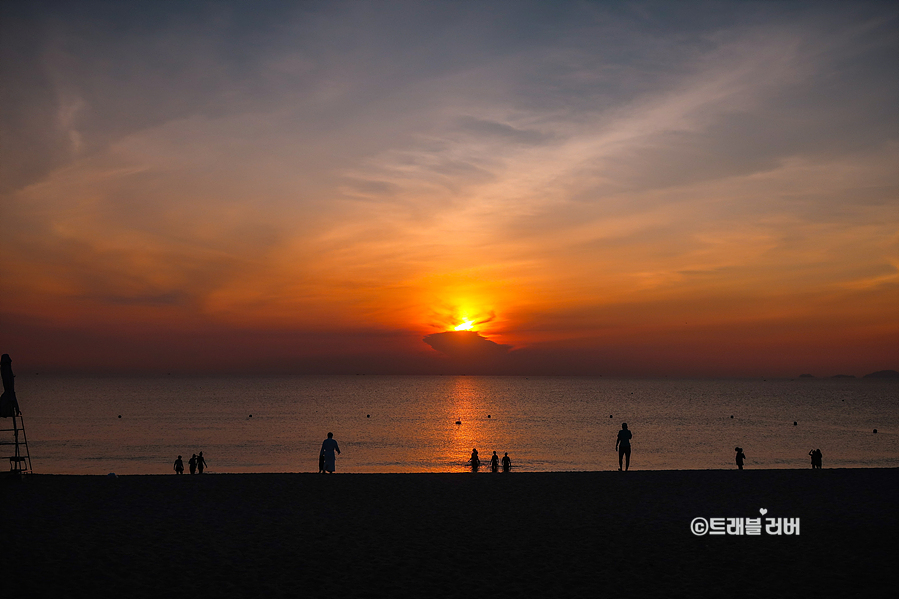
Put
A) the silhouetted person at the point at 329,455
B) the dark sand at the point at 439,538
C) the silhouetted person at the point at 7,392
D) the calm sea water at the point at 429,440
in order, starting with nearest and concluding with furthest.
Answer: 1. the dark sand at the point at 439,538
2. the silhouetted person at the point at 7,392
3. the silhouetted person at the point at 329,455
4. the calm sea water at the point at 429,440

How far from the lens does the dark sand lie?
9016mm

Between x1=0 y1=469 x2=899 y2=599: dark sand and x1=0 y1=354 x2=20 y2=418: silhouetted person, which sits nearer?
x1=0 y1=469 x2=899 y2=599: dark sand

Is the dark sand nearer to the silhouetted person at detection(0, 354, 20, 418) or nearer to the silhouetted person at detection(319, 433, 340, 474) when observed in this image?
the silhouetted person at detection(0, 354, 20, 418)

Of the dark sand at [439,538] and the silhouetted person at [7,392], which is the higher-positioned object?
the silhouetted person at [7,392]

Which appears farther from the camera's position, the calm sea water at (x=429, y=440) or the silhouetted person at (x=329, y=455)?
the calm sea water at (x=429, y=440)

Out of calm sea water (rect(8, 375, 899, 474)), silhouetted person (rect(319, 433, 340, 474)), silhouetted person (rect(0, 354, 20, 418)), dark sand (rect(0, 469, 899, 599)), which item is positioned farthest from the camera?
calm sea water (rect(8, 375, 899, 474))

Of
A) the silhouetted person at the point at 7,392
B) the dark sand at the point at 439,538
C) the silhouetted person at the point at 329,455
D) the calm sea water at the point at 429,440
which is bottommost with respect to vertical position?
the calm sea water at the point at 429,440

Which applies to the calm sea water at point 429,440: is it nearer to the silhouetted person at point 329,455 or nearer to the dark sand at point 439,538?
the silhouetted person at point 329,455

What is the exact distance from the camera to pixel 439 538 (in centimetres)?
1177

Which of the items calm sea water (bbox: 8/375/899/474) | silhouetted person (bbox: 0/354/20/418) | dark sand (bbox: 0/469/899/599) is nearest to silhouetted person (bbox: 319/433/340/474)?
dark sand (bbox: 0/469/899/599)

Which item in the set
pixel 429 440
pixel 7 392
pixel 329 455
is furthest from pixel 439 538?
pixel 429 440

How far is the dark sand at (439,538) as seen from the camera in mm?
9016

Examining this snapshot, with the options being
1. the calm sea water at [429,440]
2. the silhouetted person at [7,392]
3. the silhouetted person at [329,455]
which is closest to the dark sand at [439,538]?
the silhouetted person at [7,392]

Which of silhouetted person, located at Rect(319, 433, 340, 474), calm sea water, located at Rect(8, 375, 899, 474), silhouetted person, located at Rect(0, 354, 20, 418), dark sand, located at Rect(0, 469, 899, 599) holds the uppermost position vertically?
silhouetted person, located at Rect(0, 354, 20, 418)
